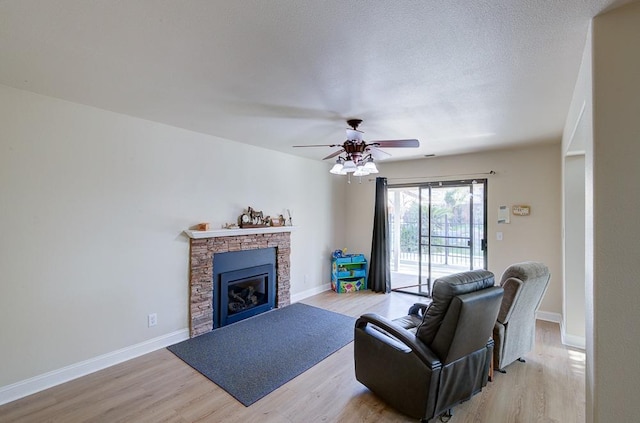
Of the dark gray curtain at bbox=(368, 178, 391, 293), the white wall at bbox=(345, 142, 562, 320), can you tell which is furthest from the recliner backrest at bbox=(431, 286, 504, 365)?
the dark gray curtain at bbox=(368, 178, 391, 293)

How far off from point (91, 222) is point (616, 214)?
401 centimetres

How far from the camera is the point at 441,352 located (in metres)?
2.03

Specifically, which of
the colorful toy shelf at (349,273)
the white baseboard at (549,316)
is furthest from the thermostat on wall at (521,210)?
the colorful toy shelf at (349,273)

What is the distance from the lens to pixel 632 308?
1407 mm

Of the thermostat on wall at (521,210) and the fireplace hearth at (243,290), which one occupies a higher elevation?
the thermostat on wall at (521,210)

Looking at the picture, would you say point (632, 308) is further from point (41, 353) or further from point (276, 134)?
point (41, 353)

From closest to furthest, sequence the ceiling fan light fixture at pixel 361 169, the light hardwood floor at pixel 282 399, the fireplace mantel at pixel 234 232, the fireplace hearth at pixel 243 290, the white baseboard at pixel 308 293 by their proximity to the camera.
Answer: the light hardwood floor at pixel 282 399, the ceiling fan light fixture at pixel 361 169, the fireplace mantel at pixel 234 232, the fireplace hearth at pixel 243 290, the white baseboard at pixel 308 293

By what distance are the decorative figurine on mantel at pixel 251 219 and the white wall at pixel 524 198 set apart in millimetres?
3139

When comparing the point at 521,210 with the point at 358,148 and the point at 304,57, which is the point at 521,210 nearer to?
the point at 358,148

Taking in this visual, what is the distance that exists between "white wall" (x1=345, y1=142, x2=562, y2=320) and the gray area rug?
2.82 m

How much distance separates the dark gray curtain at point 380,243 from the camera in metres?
5.77

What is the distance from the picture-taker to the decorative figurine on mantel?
14.0 ft

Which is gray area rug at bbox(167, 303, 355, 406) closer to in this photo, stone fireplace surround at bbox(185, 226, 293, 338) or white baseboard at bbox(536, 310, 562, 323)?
stone fireplace surround at bbox(185, 226, 293, 338)

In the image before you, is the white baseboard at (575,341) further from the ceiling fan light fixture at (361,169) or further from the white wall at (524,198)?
the ceiling fan light fixture at (361,169)
